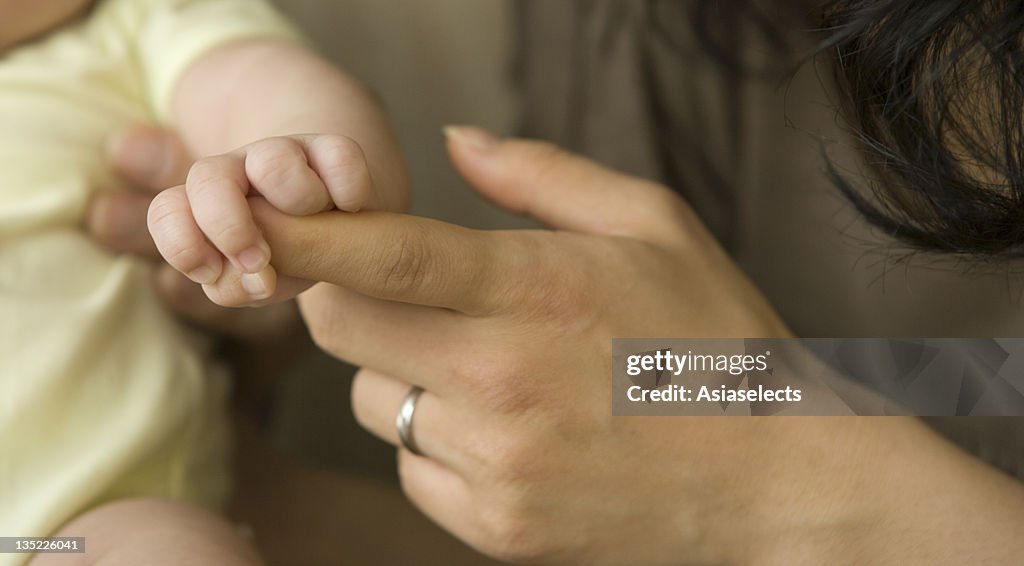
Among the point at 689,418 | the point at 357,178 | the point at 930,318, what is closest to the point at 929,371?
the point at 930,318

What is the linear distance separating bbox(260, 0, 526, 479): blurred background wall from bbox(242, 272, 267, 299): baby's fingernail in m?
0.79

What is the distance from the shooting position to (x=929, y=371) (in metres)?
0.78

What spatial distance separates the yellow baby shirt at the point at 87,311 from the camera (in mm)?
691

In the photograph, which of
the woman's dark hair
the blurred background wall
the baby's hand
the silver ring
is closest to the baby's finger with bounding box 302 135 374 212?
the baby's hand

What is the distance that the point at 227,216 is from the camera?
0.48 metres

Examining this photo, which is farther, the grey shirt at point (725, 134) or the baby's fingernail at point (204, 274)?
the grey shirt at point (725, 134)

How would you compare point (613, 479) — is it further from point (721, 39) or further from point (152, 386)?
point (721, 39)

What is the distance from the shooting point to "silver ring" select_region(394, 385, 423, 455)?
2.18ft

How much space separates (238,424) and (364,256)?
666 millimetres

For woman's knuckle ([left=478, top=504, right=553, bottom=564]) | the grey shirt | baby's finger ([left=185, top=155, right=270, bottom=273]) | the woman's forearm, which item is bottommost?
woman's knuckle ([left=478, top=504, right=553, bottom=564])

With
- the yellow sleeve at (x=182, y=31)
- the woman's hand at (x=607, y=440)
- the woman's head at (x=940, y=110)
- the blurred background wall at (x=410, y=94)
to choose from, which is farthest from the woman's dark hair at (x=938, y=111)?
the blurred background wall at (x=410, y=94)

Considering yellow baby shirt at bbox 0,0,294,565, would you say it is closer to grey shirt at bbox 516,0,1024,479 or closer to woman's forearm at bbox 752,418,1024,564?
grey shirt at bbox 516,0,1024,479

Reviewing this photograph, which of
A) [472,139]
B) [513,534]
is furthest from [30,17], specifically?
[513,534]

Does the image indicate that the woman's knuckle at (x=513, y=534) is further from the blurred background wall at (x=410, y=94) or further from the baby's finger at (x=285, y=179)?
the blurred background wall at (x=410, y=94)
